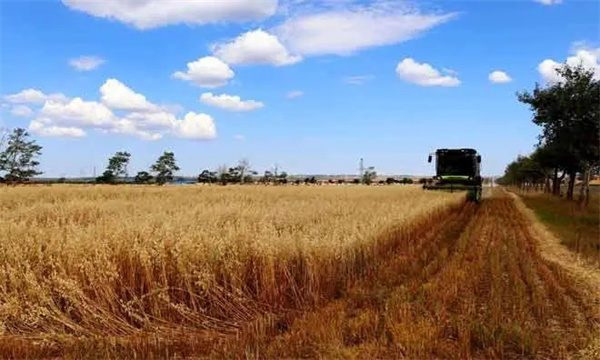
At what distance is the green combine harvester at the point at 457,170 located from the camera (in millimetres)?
34719

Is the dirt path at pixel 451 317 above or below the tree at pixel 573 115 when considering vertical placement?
below

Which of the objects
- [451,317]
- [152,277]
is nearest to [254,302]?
[152,277]

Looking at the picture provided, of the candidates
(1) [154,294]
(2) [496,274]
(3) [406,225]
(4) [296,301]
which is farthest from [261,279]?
(3) [406,225]

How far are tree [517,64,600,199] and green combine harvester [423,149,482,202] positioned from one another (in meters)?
11.0

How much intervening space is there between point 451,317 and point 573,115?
1831 cm

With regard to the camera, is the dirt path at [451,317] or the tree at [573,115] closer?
the dirt path at [451,317]

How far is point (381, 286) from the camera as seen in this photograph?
7941mm

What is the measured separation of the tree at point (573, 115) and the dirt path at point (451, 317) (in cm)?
1296

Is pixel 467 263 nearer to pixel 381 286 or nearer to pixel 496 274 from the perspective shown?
pixel 496 274

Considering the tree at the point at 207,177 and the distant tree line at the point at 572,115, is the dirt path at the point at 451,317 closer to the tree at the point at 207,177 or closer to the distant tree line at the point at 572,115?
the distant tree line at the point at 572,115

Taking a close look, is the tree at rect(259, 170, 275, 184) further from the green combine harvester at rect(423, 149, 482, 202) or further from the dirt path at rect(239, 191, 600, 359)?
the dirt path at rect(239, 191, 600, 359)

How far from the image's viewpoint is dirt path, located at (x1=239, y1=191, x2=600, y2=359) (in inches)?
212

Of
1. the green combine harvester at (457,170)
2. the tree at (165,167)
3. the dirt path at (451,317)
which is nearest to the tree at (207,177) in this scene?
the tree at (165,167)

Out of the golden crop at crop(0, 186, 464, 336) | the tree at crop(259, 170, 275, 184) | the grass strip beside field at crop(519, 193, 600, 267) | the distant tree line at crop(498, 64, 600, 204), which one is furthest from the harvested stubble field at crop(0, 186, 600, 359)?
the tree at crop(259, 170, 275, 184)
